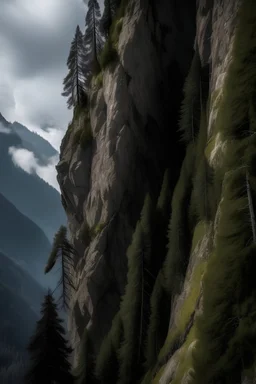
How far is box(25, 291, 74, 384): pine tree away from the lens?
2214 centimetres

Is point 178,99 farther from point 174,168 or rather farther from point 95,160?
point 95,160

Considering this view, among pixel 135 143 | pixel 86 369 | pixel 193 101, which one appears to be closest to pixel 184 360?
pixel 86 369

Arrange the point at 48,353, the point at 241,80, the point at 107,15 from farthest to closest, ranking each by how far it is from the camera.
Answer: the point at 107,15
the point at 48,353
the point at 241,80

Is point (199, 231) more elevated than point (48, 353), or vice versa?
point (199, 231)

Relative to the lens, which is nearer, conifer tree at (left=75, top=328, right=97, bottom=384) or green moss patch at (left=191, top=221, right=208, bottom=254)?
green moss patch at (left=191, top=221, right=208, bottom=254)

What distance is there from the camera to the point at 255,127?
15.3 meters

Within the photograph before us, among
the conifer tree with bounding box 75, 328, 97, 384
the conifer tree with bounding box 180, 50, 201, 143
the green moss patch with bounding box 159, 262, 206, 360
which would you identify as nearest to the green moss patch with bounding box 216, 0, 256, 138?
the green moss patch with bounding box 159, 262, 206, 360

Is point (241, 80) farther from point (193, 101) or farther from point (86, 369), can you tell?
point (86, 369)

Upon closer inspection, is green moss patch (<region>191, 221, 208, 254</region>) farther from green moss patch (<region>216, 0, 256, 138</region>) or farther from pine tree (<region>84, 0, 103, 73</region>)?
pine tree (<region>84, 0, 103, 73</region>)

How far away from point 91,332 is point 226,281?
25950 millimetres

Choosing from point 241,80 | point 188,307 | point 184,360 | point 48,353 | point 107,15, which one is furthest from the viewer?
point 107,15

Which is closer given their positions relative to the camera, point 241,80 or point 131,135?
point 241,80

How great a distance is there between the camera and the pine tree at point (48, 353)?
22.1 metres

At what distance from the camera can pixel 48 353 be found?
74.1ft
